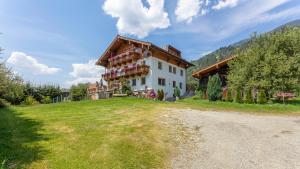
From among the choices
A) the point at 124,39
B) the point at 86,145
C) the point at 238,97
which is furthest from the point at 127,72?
the point at 86,145

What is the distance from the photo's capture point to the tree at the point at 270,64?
21781mm

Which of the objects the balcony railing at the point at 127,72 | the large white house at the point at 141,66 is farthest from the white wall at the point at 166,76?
the balcony railing at the point at 127,72

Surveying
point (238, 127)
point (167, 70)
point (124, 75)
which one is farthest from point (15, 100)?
point (238, 127)

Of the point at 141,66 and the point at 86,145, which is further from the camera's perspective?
the point at 141,66

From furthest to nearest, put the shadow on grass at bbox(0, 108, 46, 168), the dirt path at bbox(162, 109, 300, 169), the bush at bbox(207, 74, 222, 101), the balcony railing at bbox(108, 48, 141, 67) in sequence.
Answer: the balcony railing at bbox(108, 48, 141, 67) < the bush at bbox(207, 74, 222, 101) < the dirt path at bbox(162, 109, 300, 169) < the shadow on grass at bbox(0, 108, 46, 168)

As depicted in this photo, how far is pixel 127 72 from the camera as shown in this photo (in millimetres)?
36406

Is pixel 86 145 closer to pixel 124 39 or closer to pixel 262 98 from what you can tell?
pixel 262 98

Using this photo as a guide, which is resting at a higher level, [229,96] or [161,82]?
[161,82]

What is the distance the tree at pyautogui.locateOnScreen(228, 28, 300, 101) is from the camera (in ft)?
71.5

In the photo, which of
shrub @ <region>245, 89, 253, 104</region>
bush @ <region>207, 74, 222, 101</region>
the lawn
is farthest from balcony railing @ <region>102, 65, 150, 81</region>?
the lawn

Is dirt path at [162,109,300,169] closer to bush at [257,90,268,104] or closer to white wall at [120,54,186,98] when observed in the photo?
bush at [257,90,268,104]

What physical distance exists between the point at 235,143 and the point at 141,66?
2560cm

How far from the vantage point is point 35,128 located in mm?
11125

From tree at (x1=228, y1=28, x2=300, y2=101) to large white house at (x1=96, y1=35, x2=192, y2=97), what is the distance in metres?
11.9
